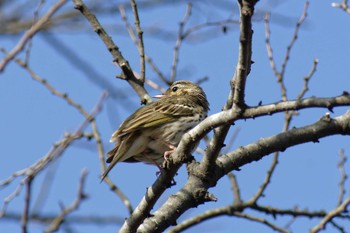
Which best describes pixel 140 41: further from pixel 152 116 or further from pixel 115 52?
pixel 152 116

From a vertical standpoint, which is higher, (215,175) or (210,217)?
(210,217)

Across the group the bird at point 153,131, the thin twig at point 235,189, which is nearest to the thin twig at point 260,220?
the thin twig at point 235,189

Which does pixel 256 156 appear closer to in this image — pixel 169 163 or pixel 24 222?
pixel 169 163

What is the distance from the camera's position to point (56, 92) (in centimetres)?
749

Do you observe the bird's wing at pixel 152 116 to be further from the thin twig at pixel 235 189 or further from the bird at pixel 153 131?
the thin twig at pixel 235 189

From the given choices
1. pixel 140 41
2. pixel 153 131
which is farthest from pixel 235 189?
pixel 140 41

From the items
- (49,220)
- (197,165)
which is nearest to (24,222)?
(49,220)

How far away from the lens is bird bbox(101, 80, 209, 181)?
6.77 m

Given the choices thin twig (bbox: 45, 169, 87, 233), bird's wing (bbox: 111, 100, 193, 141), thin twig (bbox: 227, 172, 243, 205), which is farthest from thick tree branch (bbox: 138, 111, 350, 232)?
thin twig (bbox: 227, 172, 243, 205)

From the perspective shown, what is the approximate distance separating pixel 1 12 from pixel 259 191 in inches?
133

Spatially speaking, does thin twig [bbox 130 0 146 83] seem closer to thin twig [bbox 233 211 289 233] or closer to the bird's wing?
the bird's wing

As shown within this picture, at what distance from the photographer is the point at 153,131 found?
7023mm

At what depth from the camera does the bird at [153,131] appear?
6.77 metres

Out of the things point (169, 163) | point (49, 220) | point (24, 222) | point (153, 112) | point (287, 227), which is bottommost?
point (24, 222)
